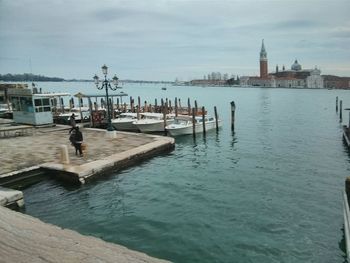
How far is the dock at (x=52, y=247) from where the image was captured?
22.0ft

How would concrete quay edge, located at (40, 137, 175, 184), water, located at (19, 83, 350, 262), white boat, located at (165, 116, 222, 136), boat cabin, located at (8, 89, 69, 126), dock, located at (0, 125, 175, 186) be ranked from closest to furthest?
water, located at (19, 83, 350, 262) < concrete quay edge, located at (40, 137, 175, 184) < dock, located at (0, 125, 175, 186) < boat cabin, located at (8, 89, 69, 126) < white boat, located at (165, 116, 222, 136)

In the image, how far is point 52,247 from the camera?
729 cm

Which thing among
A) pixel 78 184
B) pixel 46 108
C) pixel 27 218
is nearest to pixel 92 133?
pixel 46 108

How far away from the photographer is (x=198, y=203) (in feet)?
43.2

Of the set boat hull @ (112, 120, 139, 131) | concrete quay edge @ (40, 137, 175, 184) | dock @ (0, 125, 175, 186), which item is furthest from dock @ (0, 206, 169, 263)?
boat hull @ (112, 120, 139, 131)

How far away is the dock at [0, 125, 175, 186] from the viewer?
1451cm

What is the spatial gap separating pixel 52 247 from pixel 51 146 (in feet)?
42.5

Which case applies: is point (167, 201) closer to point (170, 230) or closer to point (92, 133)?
point (170, 230)

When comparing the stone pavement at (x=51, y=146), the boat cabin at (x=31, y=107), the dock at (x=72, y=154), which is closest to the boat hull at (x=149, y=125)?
the stone pavement at (x=51, y=146)

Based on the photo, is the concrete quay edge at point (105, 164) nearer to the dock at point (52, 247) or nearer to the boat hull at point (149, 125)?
the dock at point (52, 247)

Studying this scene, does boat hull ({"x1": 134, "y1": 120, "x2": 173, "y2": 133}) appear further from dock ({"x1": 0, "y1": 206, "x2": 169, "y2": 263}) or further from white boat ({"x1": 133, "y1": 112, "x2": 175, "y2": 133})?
dock ({"x1": 0, "y1": 206, "x2": 169, "y2": 263})

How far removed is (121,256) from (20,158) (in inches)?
443

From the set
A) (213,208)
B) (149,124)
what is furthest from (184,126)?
(213,208)

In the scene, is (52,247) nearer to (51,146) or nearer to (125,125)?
(51,146)
